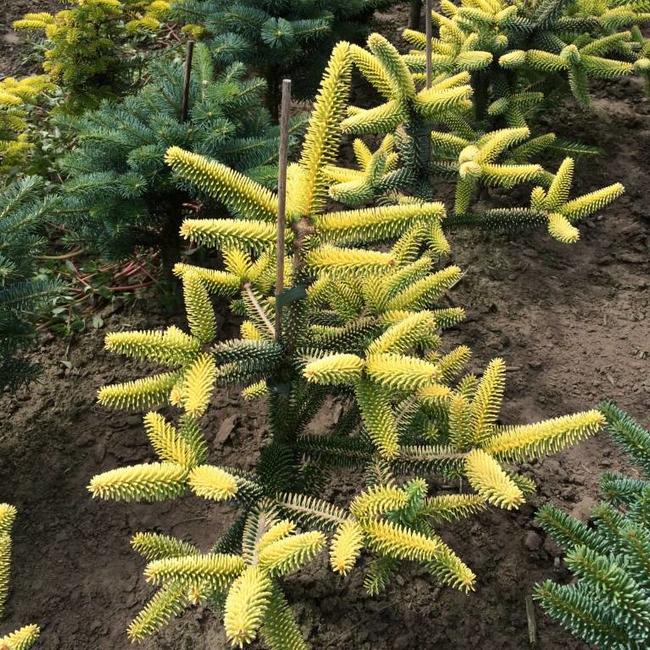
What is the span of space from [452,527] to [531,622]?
410 millimetres

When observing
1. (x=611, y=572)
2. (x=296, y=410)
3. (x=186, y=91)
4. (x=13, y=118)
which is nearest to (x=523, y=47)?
(x=186, y=91)

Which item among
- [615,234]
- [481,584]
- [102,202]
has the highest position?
[102,202]

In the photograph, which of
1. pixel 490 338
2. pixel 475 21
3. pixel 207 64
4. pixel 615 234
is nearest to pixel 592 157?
pixel 615 234

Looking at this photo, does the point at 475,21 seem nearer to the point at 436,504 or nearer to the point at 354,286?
the point at 354,286

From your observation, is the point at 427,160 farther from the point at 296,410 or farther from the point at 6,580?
the point at 6,580

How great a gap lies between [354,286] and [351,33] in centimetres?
243

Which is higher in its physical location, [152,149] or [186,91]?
[186,91]

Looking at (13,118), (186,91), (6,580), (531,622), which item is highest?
(186,91)

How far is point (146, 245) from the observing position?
2922 mm

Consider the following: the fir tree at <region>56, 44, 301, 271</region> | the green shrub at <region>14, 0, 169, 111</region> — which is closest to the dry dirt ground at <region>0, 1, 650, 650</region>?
the fir tree at <region>56, 44, 301, 271</region>

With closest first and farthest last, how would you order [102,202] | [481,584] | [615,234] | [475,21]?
[481,584] < [102,202] < [475,21] < [615,234]

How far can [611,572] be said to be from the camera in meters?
1.28

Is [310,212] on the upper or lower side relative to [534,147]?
upper

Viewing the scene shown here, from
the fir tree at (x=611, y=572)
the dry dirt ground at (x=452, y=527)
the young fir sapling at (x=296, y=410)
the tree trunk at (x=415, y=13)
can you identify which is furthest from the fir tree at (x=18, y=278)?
the tree trunk at (x=415, y=13)
